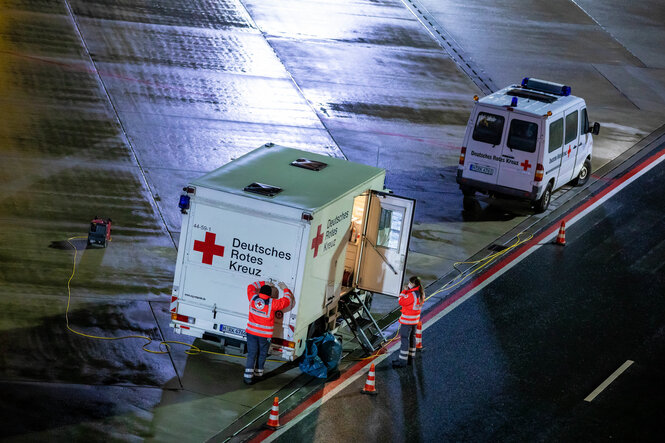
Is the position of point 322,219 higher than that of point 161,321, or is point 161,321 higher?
point 322,219

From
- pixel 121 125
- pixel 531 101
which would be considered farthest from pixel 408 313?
pixel 121 125

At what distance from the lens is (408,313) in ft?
54.5

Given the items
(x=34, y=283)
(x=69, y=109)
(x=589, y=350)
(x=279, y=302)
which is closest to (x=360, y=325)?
(x=279, y=302)

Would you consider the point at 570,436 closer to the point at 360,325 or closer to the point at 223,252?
the point at 360,325

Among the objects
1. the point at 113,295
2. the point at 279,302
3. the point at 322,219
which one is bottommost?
the point at 113,295

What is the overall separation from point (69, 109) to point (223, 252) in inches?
510

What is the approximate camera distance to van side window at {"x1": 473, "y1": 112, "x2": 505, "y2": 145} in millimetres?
23312

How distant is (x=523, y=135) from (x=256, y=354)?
10332mm

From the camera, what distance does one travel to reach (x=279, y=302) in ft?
49.7

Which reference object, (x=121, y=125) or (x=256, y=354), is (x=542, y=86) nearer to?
(x=121, y=125)

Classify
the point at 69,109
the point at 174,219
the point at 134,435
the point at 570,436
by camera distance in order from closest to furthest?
the point at 134,435 < the point at 570,436 < the point at 174,219 < the point at 69,109

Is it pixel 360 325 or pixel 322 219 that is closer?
pixel 322 219

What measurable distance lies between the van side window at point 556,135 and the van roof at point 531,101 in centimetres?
30

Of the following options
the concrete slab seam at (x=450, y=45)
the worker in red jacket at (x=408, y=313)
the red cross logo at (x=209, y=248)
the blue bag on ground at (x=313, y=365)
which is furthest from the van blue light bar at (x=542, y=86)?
the red cross logo at (x=209, y=248)
